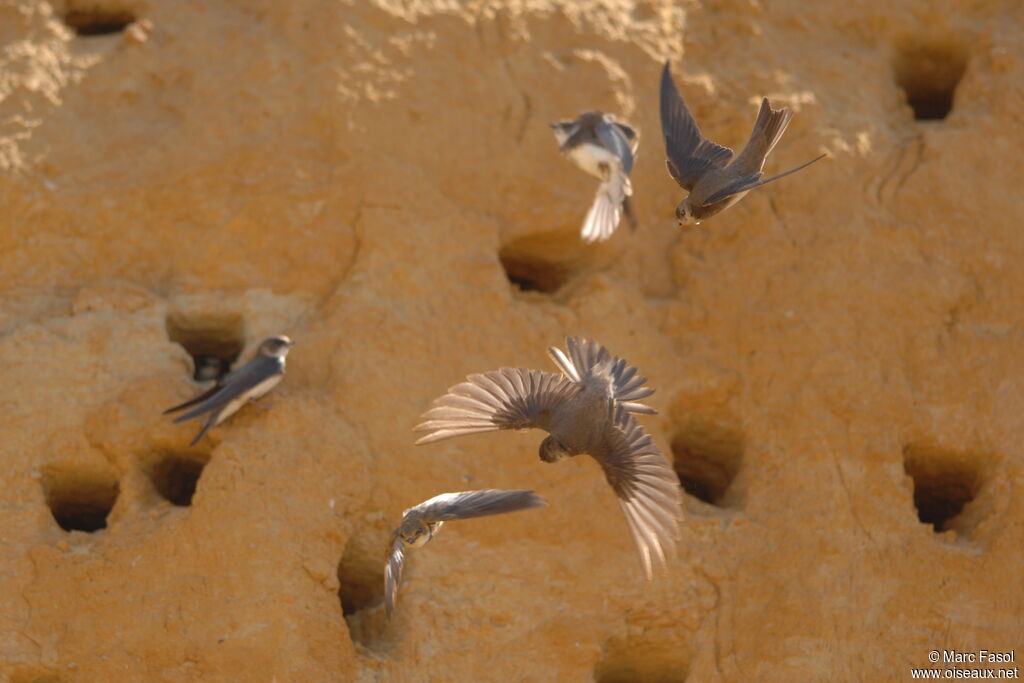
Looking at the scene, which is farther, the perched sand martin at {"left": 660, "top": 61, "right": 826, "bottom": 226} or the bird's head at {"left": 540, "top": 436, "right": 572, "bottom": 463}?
the bird's head at {"left": 540, "top": 436, "right": 572, "bottom": 463}

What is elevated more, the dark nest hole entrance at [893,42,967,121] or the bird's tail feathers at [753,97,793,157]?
the bird's tail feathers at [753,97,793,157]

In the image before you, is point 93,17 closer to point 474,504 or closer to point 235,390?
point 235,390

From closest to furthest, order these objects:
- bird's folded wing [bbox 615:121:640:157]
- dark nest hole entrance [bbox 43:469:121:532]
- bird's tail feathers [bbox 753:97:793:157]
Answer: bird's tail feathers [bbox 753:97:793:157]
dark nest hole entrance [bbox 43:469:121:532]
bird's folded wing [bbox 615:121:640:157]

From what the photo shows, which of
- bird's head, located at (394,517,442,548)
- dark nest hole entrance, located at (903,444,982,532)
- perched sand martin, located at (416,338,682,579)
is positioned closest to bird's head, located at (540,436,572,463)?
perched sand martin, located at (416,338,682,579)

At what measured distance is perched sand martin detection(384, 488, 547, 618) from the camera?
4145mm

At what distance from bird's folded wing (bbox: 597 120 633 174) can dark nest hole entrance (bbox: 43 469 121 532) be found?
1975mm

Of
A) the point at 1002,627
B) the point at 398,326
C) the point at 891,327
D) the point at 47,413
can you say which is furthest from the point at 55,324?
the point at 1002,627

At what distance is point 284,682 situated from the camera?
432cm

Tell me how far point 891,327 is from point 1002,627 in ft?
3.67

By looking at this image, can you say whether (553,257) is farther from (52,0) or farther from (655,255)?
(52,0)

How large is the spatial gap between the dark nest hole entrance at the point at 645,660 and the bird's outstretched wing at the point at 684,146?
147 centimetres

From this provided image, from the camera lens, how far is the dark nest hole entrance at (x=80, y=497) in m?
4.66

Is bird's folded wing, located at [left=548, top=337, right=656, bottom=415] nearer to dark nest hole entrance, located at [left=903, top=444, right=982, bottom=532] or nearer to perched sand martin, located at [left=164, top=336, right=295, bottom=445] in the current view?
perched sand martin, located at [left=164, top=336, right=295, bottom=445]

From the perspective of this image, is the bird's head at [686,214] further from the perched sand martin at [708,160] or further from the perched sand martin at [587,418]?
the perched sand martin at [587,418]
